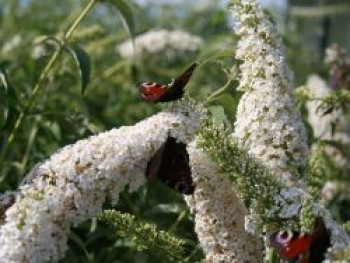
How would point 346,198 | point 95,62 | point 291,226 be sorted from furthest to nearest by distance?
point 95,62 < point 346,198 < point 291,226

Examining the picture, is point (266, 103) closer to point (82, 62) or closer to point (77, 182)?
point (77, 182)

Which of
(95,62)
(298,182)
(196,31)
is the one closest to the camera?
(298,182)

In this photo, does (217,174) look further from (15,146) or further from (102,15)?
(102,15)

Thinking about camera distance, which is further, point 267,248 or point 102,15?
point 102,15

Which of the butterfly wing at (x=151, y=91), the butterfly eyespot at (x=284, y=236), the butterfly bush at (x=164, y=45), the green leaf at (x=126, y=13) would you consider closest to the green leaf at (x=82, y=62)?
the green leaf at (x=126, y=13)

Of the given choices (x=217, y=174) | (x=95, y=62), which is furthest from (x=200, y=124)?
(x=95, y=62)

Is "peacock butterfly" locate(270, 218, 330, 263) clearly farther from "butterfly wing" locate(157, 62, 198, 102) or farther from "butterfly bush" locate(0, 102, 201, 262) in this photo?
"butterfly wing" locate(157, 62, 198, 102)

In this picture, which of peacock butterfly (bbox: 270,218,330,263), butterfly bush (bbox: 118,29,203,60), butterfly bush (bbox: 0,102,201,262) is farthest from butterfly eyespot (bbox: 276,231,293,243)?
butterfly bush (bbox: 118,29,203,60)

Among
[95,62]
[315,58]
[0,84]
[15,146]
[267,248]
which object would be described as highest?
[267,248]
